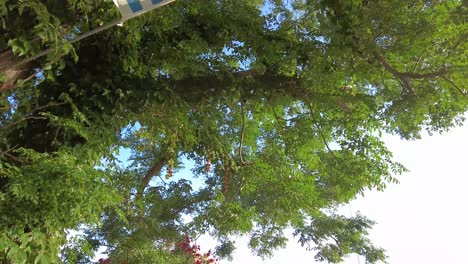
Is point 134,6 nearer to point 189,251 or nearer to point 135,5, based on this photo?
point 135,5

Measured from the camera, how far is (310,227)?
7562mm

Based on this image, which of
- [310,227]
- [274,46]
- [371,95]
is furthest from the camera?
[310,227]

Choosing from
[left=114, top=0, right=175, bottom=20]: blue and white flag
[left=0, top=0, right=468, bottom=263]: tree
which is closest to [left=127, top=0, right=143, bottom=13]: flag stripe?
[left=114, top=0, right=175, bottom=20]: blue and white flag

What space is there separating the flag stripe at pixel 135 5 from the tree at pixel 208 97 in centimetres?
64

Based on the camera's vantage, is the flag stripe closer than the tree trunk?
Yes

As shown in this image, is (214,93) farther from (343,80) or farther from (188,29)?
(343,80)

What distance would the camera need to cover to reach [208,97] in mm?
3801

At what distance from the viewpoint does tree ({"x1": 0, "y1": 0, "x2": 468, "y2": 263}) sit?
2.59 metres

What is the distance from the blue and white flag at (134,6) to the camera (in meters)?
1.89

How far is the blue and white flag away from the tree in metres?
0.60

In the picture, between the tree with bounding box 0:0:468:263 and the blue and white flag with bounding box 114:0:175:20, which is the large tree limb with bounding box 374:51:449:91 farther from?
the blue and white flag with bounding box 114:0:175:20

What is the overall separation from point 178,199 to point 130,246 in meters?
1.37

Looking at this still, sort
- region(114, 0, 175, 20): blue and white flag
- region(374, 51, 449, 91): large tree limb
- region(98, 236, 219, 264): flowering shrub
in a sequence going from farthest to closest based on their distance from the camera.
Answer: region(98, 236, 219, 264): flowering shrub < region(374, 51, 449, 91): large tree limb < region(114, 0, 175, 20): blue and white flag

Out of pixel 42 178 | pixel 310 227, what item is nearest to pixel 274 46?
pixel 42 178
